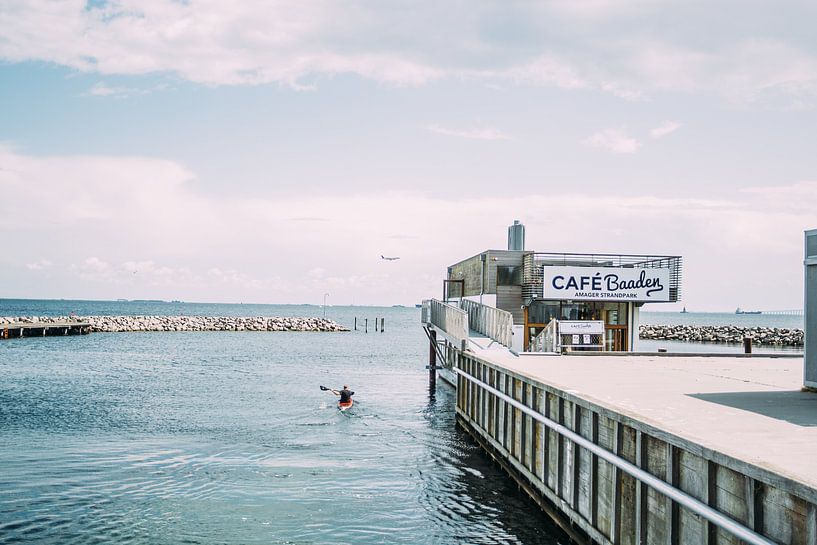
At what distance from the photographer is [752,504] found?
7.59m

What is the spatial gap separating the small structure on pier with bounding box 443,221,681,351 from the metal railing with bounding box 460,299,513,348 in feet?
3.07

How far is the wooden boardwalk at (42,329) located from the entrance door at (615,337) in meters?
72.0

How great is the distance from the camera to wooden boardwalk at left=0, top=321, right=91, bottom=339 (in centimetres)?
8069

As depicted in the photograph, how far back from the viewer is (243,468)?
19.5 metres

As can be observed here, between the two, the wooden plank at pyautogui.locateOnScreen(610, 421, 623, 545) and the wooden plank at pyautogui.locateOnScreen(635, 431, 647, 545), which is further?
the wooden plank at pyautogui.locateOnScreen(610, 421, 623, 545)

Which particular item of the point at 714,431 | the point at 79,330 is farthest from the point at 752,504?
the point at 79,330

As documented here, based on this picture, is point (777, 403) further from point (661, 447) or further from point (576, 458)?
point (661, 447)

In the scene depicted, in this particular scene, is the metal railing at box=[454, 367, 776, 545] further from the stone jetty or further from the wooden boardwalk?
the stone jetty

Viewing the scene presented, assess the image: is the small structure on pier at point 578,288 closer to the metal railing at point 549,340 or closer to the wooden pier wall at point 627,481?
the metal railing at point 549,340

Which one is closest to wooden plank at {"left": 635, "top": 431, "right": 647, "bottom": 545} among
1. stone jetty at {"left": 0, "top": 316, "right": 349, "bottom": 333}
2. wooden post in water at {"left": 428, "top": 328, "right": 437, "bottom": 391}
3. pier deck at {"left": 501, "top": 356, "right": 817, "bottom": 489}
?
pier deck at {"left": 501, "top": 356, "right": 817, "bottom": 489}

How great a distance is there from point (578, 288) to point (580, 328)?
4007mm

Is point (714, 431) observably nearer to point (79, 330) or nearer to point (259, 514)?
point (259, 514)

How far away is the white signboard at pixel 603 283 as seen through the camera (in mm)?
30484

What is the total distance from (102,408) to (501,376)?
64.1 ft
